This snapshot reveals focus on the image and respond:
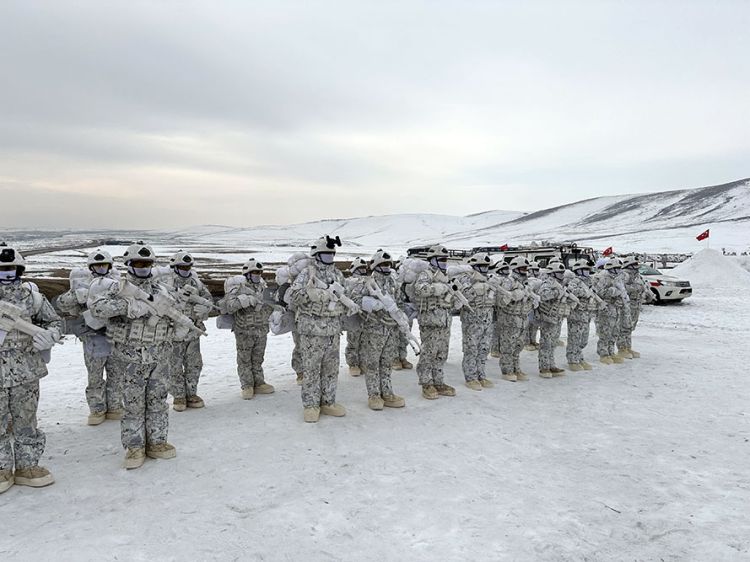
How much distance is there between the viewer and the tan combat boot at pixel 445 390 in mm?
7691

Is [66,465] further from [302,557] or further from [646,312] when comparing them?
[646,312]

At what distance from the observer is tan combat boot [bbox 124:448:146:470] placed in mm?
4953

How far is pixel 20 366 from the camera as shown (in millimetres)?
4480

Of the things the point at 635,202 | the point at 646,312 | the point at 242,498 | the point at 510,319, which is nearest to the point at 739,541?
the point at 242,498

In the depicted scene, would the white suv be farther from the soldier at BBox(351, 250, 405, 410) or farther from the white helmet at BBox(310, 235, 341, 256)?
the white helmet at BBox(310, 235, 341, 256)

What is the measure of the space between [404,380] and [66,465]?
5136 millimetres

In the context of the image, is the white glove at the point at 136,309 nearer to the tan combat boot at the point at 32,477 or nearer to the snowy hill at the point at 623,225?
the tan combat boot at the point at 32,477

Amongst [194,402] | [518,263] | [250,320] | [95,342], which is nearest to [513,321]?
[518,263]

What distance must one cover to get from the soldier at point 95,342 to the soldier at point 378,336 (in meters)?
3.13

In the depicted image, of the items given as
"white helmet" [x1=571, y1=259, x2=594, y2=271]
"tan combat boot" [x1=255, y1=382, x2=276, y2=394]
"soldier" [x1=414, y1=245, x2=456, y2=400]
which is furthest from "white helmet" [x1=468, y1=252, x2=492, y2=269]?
"tan combat boot" [x1=255, y1=382, x2=276, y2=394]

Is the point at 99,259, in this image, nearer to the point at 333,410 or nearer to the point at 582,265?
the point at 333,410

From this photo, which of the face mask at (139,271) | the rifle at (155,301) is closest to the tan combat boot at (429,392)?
the rifle at (155,301)

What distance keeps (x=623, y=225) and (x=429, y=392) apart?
118 m

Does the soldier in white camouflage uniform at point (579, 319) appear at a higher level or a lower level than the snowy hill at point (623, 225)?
lower
